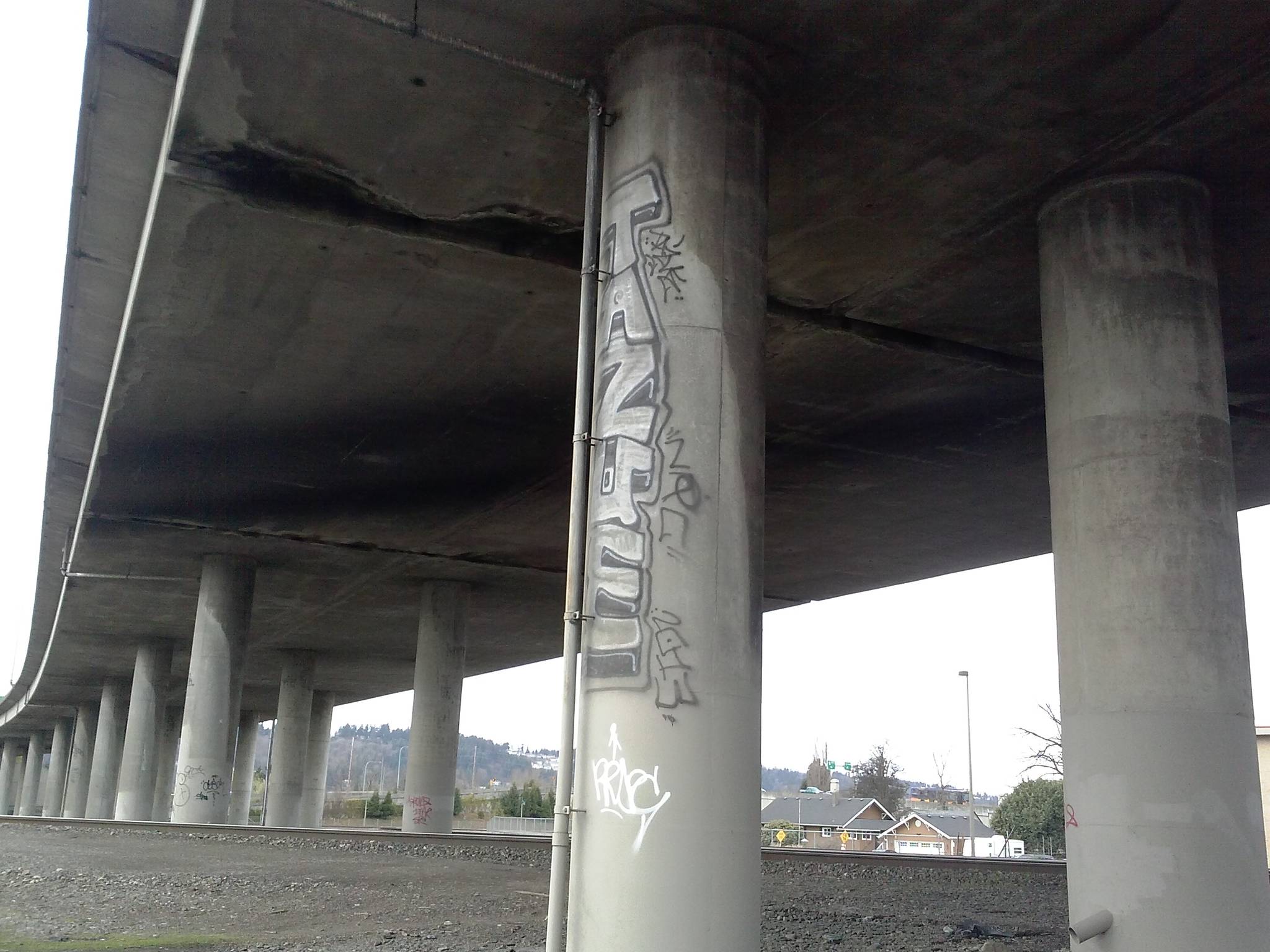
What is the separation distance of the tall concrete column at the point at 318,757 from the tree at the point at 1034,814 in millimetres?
32083

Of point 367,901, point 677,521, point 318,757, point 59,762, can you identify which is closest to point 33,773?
point 59,762

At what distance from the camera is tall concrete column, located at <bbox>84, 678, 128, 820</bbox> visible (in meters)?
45.3

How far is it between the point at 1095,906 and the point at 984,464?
1147cm

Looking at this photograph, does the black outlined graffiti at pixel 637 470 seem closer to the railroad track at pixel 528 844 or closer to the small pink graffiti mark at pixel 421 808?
the railroad track at pixel 528 844

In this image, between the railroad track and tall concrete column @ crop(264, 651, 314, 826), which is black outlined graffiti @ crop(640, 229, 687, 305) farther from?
tall concrete column @ crop(264, 651, 314, 826)

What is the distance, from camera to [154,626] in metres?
37.5

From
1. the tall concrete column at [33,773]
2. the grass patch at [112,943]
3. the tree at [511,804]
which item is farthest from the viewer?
the tree at [511,804]

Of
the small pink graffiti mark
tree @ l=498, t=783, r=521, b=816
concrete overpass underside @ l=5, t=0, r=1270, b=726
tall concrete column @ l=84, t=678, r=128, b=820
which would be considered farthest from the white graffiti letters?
tree @ l=498, t=783, r=521, b=816

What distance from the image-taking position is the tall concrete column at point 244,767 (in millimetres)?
61075

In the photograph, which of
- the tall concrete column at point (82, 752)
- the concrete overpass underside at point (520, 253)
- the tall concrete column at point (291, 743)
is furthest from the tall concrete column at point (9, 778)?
the concrete overpass underside at point (520, 253)

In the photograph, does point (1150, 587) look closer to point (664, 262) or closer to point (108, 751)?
point (664, 262)

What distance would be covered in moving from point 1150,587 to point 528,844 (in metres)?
15.0

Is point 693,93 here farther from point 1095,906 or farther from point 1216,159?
point 1095,906

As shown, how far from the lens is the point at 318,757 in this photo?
53.8 metres
